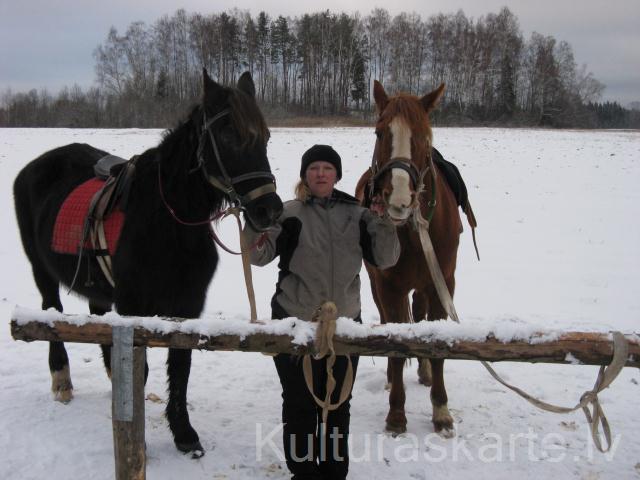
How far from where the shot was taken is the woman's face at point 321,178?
261cm

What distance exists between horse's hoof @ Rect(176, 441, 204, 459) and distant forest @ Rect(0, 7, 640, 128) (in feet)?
115

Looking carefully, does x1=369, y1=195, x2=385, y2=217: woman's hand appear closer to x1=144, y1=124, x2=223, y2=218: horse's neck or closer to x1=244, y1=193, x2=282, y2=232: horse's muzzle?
x1=244, y1=193, x2=282, y2=232: horse's muzzle

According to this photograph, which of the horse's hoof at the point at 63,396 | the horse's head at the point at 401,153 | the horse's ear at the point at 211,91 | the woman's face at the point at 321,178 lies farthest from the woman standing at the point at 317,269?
the horse's hoof at the point at 63,396

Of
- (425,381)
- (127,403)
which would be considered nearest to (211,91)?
(127,403)

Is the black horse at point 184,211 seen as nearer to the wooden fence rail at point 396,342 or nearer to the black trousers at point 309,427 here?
the wooden fence rail at point 396,342

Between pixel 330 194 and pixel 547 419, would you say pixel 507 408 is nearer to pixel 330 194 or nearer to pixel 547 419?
pixel 547 419

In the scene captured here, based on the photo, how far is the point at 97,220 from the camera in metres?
3.13

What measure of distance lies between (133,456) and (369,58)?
43.7 meters

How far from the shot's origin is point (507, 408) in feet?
12.4

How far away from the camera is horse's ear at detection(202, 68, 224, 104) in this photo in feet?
8.51

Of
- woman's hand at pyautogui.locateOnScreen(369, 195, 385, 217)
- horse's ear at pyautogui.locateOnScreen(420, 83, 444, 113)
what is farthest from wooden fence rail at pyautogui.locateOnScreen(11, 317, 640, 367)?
horse's ear at pyautogui.locateOnScreen(420, 83, 444, 113)

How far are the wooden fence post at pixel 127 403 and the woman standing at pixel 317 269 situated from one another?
776 mm

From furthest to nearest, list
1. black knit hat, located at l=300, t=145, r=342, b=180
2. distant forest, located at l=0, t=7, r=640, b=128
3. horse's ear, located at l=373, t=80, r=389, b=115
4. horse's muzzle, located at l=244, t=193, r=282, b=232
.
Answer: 1. distant forest, located at l=0, t=7, r=640, b=128
2. horse's ear, located at l=373, t=80, r=389, b=115
3. black knit hat, located at l=300, t=145, r=342, b=180
4. horse's muzzle, located at l=244, t=193, r=282, b=232

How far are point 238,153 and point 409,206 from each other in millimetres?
1016
